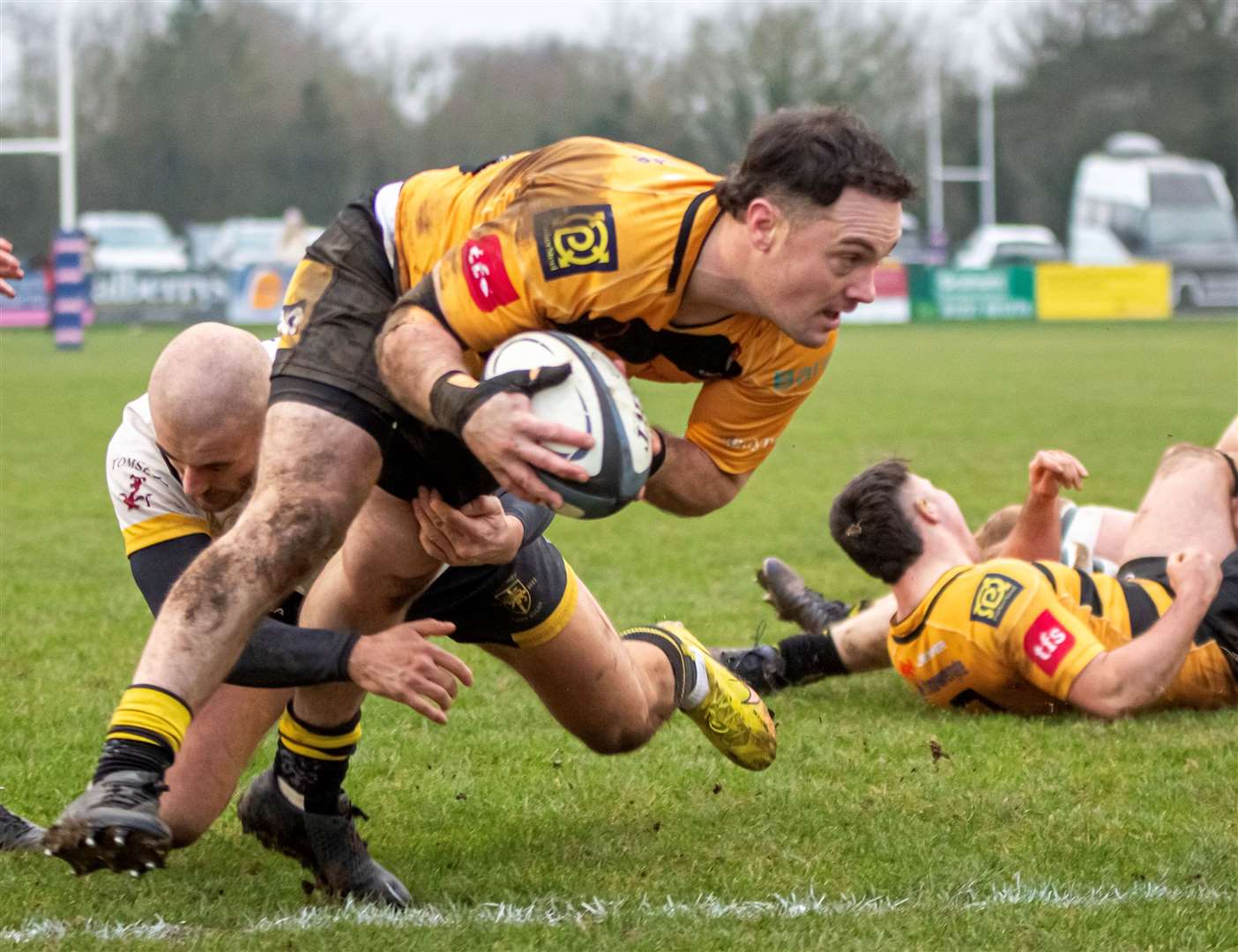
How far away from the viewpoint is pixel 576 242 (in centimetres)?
402

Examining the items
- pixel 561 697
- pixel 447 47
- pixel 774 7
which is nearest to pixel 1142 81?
pixel 774 7

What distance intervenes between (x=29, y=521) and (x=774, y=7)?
1999 inches

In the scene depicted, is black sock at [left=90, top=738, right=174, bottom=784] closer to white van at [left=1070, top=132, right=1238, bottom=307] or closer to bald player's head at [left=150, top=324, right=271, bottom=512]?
bald player's head at [left=150, top=324, right=271, bottom=512]

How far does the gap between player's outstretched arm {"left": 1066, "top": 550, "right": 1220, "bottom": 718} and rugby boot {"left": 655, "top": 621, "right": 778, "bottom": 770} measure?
1.14 meters

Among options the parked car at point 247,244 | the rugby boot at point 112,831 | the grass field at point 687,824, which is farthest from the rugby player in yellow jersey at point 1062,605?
the parked car at point 247,244

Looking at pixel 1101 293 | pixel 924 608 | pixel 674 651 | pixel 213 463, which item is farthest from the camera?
pixel 1101 293

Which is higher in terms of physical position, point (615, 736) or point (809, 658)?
point (615, 736)

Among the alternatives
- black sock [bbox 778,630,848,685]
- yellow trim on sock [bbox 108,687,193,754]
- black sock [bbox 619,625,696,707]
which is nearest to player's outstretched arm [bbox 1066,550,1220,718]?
black sock [bbox 778,630,848,685]

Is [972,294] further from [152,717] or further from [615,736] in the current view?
[152,717]

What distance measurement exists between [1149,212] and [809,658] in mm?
37331

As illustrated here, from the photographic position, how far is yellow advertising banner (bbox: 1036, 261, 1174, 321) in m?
36.2

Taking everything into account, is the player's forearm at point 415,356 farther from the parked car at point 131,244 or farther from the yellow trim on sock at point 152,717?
the parked car at point 131,244

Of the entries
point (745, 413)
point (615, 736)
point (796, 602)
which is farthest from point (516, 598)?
point (796, 602)

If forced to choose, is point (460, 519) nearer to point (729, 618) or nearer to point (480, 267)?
point (480, 267)
